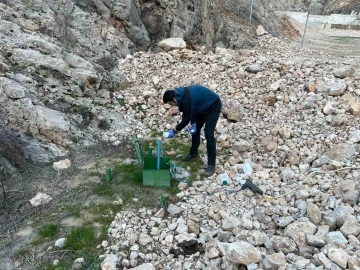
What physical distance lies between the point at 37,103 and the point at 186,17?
5870 mm

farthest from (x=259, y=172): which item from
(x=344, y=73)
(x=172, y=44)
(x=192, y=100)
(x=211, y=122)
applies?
(x=172, y=44)

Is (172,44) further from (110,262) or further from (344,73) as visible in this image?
(110,262)

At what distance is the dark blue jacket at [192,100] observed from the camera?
4410 millimetres

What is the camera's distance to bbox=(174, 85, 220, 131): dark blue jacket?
Answer: 14.5ft

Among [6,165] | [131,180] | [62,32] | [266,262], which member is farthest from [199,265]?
[62,32]

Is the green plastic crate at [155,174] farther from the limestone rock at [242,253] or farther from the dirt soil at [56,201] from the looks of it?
the limestone rock at [242,253]

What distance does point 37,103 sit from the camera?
5438mm

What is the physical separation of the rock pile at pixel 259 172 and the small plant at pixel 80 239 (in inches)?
6.5

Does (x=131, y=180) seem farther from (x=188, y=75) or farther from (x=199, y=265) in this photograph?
(x=188, y=75)

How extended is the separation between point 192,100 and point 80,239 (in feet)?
7.15

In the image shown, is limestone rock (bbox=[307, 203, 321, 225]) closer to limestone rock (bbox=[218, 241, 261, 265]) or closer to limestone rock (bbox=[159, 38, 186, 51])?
limestone rock (bbox=[218, 241, 261, 265])

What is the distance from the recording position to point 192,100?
4422mm

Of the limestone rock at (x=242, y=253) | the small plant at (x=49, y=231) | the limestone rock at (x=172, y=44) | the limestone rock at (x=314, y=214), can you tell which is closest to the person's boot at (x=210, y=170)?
the limestone rock at (x=314, y=214)

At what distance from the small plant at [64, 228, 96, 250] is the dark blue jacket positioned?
1.82 m
